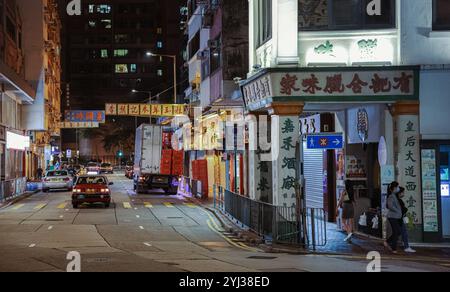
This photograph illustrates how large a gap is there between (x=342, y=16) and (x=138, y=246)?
8599 millimetres

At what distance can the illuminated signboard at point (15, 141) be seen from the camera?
47.6 metres

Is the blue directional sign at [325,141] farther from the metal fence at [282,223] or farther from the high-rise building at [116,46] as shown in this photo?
the high-rise building at [116,46]

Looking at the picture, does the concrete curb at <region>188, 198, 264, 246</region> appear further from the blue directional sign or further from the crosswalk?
the crosswalk

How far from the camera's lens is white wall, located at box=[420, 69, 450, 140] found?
1856cm

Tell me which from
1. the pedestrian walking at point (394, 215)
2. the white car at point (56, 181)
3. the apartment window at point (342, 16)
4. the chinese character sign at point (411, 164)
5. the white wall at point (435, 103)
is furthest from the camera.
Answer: the white car at point (56, 181)

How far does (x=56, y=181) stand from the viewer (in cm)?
4644

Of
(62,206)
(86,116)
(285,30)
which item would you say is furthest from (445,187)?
(86,116)

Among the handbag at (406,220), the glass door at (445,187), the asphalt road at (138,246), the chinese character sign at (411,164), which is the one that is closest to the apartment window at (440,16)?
the chinese character sign at (411,164)

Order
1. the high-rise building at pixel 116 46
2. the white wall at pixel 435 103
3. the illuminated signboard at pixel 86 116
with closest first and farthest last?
1. the white wall at pixel 435 103
2. the illuminated signboard at pixel 86 116
3. the high-rise building at pixel 116 46

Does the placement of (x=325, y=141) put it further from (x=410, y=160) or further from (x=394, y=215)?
(x=410, y=160)

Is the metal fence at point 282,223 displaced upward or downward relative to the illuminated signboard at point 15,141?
downward

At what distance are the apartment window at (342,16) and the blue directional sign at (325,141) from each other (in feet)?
11.7

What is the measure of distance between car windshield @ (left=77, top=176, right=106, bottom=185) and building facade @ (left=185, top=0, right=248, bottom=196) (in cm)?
625
